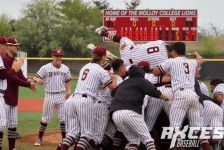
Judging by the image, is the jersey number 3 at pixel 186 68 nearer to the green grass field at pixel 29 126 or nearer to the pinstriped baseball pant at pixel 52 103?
the green grass field at pixel 29 126

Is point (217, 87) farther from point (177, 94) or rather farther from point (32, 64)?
point (32, 64)

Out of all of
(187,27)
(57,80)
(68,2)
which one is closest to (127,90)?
(57,80)

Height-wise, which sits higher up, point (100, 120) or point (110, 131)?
point (100, 120)

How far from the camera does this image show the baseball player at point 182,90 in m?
8.55

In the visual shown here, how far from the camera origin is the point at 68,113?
8352 millimetres

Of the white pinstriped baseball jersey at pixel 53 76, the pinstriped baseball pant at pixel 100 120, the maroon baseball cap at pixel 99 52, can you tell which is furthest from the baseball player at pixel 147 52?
the white pinstriped baseball jersey at pixel 53 76

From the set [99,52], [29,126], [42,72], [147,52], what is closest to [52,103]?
[42,72]

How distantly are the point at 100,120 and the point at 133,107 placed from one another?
0.76 m

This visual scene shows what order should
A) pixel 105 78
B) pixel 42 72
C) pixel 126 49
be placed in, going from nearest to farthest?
1. pixel 105 78
2. pixel 126 49
3. pixel 42 72

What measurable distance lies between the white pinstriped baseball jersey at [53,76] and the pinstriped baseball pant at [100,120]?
2.99m

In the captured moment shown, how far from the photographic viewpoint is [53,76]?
11383mm

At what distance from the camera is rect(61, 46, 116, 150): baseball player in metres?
8.16

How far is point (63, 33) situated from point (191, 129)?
3603 cm

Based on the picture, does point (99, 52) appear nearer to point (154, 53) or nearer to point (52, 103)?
point (154, 53)
